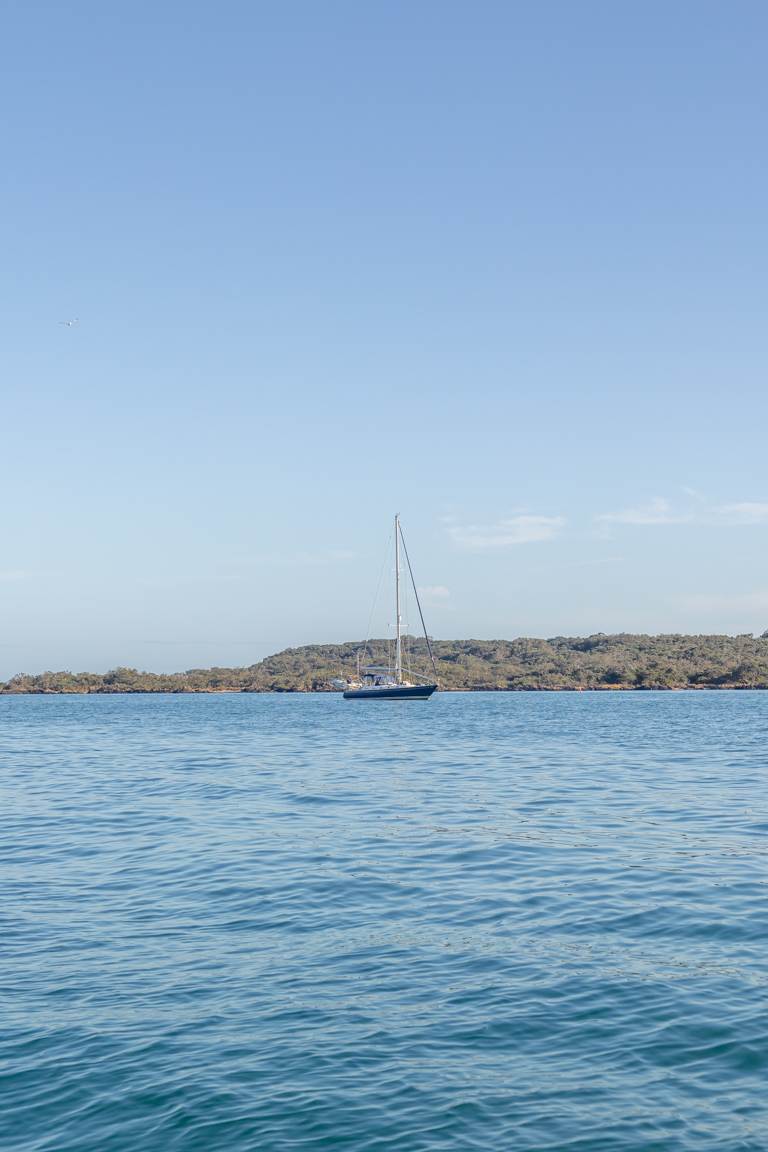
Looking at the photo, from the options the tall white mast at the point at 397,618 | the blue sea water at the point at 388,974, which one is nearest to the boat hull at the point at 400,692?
the tall white mast at the point at 397,618

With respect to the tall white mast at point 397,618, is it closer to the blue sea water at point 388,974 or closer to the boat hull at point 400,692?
the boat hull at point 400,692

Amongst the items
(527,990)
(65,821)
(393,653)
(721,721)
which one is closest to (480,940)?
(527,990)

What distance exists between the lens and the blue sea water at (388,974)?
9.55 m

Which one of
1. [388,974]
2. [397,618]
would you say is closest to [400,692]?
[397,618]

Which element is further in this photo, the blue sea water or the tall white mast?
the tall white mast

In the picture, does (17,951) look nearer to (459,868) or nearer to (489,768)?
(459,868)

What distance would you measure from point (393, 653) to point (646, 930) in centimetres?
11872

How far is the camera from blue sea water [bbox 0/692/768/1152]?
31.3ft

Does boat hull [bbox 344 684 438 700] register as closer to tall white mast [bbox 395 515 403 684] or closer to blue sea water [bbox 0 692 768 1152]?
tall white mast [bbox 395 515 403 684]

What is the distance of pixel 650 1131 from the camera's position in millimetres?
9109

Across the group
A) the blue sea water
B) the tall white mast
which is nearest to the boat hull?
the tall white mast

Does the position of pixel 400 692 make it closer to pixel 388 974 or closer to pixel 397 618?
pixel 397 618

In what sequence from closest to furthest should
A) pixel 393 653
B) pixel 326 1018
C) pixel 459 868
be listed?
pixel 326 1018 < pixel 459 868 < pixel 393 653

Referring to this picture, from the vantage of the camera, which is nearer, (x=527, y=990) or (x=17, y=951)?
(x=527, y=990)
